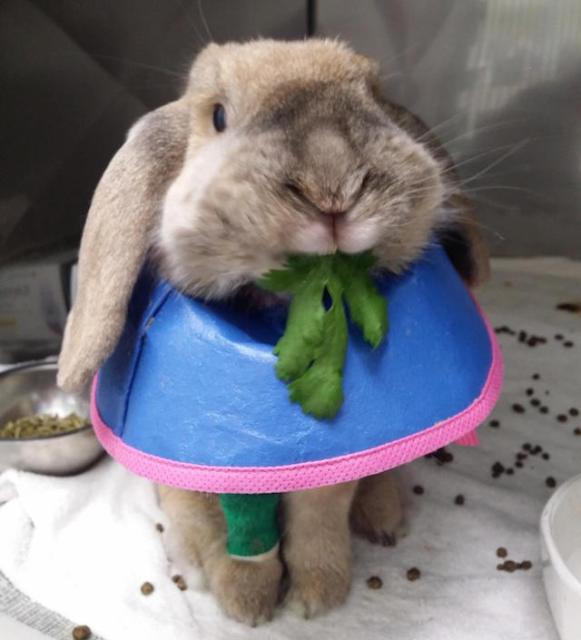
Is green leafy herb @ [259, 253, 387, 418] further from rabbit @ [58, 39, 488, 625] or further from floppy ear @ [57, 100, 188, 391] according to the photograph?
floppy ear @ [57, 100, 188, 391]

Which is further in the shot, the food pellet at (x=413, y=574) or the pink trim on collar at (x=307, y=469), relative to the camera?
the food pellet at (x=413, y=574)

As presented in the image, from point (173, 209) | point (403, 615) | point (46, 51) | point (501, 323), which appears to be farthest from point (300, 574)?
point (46, 51)

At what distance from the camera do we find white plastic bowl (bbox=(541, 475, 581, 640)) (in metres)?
0.84

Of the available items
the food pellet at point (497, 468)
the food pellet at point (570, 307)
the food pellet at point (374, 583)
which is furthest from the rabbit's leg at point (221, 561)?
the food pellet at point (570, 307)

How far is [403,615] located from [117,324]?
48cm

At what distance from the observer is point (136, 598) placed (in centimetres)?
99

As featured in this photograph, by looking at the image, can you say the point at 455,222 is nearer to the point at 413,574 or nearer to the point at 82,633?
the point at 413,574

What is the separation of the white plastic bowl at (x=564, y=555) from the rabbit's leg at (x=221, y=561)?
0.31 m

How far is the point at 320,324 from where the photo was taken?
2.51 ft

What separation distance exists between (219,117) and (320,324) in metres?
0.25

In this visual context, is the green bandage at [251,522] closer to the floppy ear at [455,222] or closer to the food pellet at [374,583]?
the food pellet at [374,583]

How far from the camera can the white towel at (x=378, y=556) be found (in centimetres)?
95

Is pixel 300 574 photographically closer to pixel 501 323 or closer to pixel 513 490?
pixel 513 490

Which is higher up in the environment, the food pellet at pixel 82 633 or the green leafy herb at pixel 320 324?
the green leafy herb at pixel 320 324
